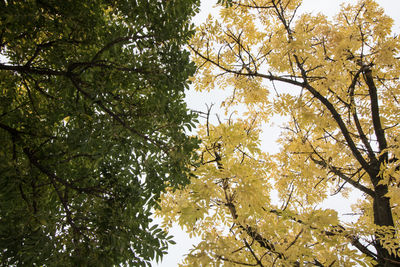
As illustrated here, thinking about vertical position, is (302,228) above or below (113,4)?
below

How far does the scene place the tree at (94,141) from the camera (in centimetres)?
164

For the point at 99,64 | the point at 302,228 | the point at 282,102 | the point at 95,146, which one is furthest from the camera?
the point at 282,102

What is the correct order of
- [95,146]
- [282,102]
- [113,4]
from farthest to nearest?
1. [282,102]
2. [113,4]
3. [95,146]

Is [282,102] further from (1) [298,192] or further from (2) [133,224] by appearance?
(2) [133,224]

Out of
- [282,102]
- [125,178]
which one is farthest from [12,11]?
[282,102]

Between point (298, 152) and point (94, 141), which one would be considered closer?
point (94, 141)

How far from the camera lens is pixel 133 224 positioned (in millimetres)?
1805

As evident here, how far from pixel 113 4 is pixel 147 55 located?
671mm

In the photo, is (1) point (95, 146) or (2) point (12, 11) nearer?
(2) point (12, 11)

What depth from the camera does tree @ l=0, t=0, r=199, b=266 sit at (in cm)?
164

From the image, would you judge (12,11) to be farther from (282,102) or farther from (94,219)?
(282,102)

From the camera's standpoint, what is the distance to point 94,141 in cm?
172

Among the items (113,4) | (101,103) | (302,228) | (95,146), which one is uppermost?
(113,4)

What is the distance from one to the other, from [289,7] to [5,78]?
4.50 metres
